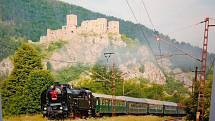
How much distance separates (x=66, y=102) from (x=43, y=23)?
69cm

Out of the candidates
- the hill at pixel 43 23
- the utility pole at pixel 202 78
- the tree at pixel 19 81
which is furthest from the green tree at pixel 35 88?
the utility pole at pixel 202 78

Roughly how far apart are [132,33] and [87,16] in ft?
1.16

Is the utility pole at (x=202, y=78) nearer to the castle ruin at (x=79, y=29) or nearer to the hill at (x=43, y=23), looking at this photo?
the hill at (x=43, y=23)

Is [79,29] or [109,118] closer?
[79,29]

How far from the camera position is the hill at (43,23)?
14.4 ft

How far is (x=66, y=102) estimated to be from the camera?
475 centimetres

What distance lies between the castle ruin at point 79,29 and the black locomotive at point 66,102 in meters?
0.43

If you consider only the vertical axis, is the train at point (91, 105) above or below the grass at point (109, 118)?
above

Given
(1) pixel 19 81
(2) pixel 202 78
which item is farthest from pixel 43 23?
(2) pixel 202 78

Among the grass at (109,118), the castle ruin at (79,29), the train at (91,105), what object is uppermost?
the castle ruin at (79,29)

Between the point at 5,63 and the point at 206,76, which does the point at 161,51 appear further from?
the point at 5,63

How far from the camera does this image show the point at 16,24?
4.43m

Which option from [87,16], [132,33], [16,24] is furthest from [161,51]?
[16,24]

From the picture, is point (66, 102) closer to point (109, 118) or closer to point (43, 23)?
point (109, 118)
